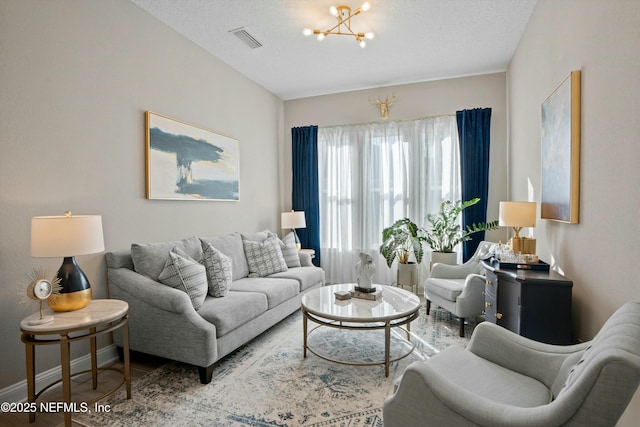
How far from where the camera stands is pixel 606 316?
1.75 m

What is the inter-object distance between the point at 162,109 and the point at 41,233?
A: 1.73m

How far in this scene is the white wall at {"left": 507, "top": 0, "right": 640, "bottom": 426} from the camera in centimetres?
152

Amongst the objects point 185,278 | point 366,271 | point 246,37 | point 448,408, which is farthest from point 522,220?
point 246,37

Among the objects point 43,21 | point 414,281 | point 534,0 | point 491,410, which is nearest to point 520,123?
point 534,0

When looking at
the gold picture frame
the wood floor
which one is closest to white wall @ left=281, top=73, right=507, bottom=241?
the gold picture frame

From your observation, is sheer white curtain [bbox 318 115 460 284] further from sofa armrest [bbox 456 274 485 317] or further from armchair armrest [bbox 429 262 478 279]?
sofa armrest [bbox 456 274 485 317]

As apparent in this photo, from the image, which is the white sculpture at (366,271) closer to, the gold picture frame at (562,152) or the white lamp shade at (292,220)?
the gold picture frame at (562,152)

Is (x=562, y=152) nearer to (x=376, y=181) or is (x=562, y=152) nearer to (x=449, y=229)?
(x=449, y=229)

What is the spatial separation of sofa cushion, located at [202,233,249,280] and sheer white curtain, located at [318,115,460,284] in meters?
1.73

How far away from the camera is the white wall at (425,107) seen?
4.39m

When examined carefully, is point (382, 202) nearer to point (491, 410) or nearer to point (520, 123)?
point (520, 123)

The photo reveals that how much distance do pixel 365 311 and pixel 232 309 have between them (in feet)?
3.36

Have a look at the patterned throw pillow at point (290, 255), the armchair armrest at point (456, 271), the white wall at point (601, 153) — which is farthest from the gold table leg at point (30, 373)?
the armchair armrest at point (456, 271)

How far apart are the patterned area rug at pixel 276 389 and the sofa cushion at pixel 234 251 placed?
0.85 m
